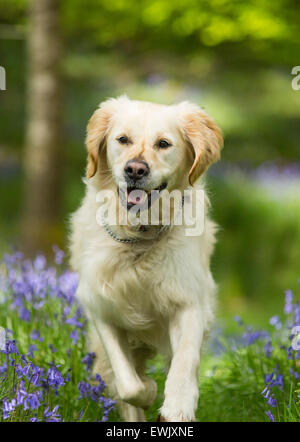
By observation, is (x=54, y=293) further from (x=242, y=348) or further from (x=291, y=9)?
(x=291, y=9)

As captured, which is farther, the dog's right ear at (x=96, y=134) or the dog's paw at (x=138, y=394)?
the dog's right ear at (x=96, y=134)

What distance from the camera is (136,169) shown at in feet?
9.57

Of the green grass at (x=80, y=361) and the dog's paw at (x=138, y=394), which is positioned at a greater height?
the green grass at (x=80, y=361)

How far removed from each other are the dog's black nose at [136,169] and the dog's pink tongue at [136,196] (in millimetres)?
122

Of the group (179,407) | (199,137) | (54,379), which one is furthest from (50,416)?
(199,137)

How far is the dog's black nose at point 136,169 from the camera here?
292 cm

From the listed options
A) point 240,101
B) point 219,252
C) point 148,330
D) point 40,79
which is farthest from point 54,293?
point 240,101

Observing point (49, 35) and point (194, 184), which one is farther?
point (49, 35)

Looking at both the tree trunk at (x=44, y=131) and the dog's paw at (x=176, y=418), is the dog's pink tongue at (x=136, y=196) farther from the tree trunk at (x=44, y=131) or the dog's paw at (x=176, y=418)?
the tree trunk at (x=44, y=131)

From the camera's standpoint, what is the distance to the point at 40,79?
6727 mm

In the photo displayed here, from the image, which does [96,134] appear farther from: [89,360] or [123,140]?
[89,360]

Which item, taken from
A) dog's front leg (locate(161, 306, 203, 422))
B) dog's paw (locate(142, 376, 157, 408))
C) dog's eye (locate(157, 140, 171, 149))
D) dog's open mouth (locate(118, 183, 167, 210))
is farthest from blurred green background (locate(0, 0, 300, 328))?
dog's eye (locate(157, 140, 171, 149))

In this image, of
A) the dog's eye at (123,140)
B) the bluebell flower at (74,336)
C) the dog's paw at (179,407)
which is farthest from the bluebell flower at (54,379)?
the dog's eye at (123,140)

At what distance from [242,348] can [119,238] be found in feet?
3.68
